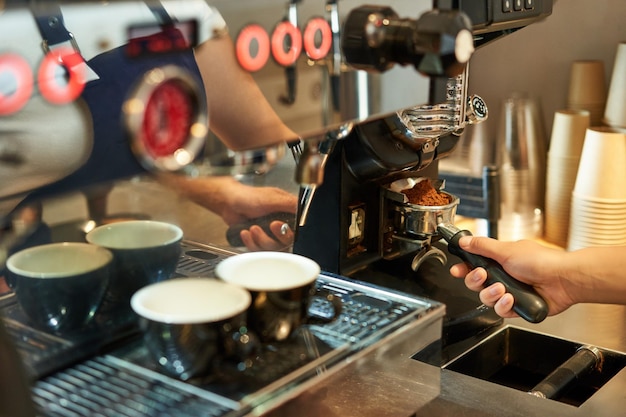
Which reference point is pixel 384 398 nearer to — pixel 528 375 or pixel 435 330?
pixel 435 330

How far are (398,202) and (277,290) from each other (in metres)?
0.39

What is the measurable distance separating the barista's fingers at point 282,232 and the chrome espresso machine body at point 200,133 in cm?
3

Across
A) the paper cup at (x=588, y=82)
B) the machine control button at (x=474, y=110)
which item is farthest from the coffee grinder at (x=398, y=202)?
the paper cup at (x=588, y=82)

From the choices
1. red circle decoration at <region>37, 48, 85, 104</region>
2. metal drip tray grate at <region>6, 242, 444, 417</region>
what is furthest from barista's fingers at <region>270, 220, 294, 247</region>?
red circle decoration at <region>37, 48, 85, 104</region>

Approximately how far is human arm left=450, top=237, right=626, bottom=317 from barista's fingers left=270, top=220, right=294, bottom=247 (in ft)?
0.81

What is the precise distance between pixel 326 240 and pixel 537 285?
0.90 feet

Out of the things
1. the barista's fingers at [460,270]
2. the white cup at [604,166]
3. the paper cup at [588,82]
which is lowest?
the barista's fingers at [460,270]

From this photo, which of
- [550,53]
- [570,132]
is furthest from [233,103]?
[550,53]

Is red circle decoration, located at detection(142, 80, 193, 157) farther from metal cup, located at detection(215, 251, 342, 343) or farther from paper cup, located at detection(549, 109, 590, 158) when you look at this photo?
paper cup, located at detection(549, 109, 590, 158)

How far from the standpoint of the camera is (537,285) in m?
0.99

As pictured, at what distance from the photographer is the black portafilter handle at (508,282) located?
2.69ft

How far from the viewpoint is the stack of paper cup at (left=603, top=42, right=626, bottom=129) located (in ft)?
4.52

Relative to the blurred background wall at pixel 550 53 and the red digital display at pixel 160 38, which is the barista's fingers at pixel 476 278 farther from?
the blurred background wall at pixel 550 53

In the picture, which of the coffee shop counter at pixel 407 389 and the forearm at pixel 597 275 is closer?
the coffee shop counter at pixel 407 389
